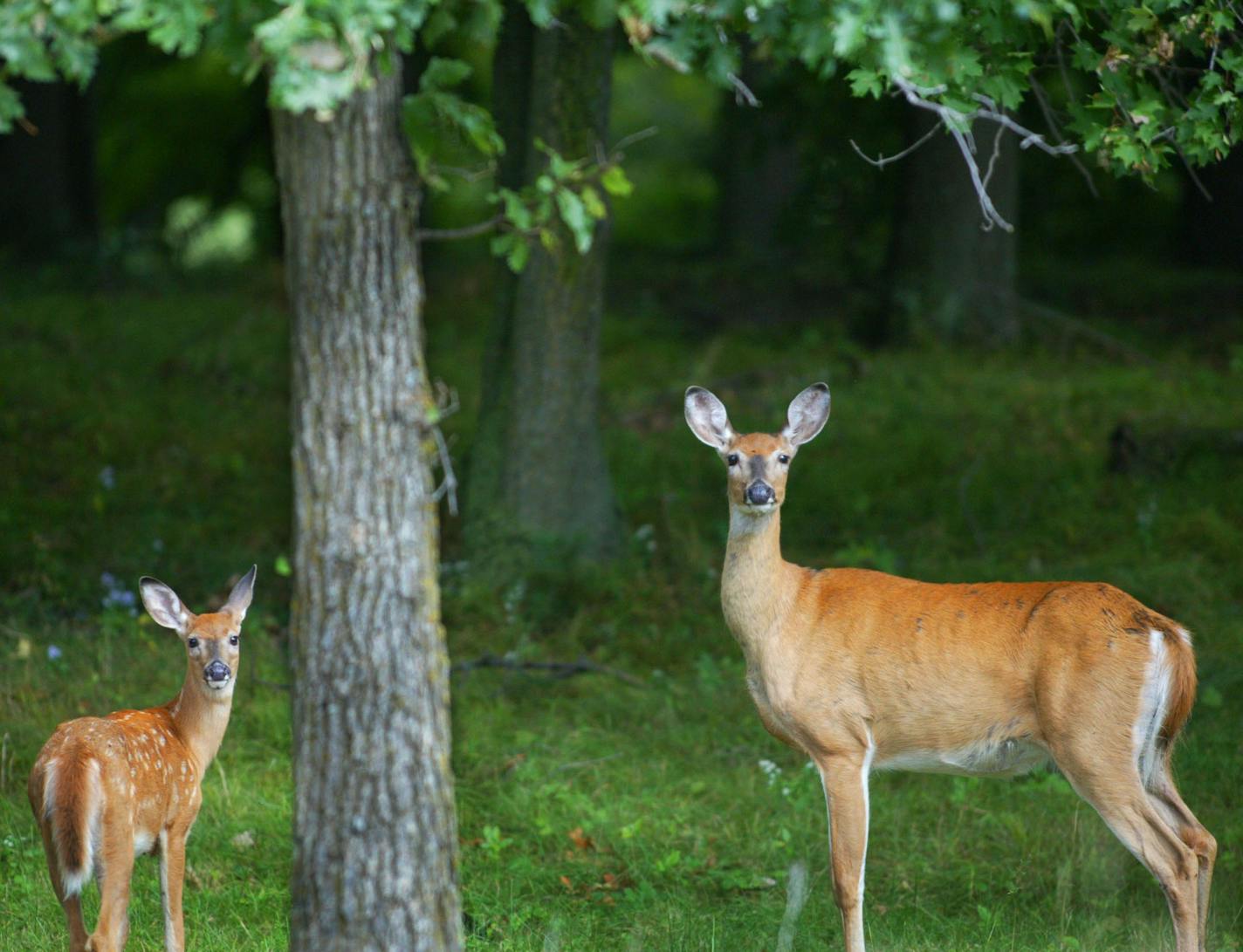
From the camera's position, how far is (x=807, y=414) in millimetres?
5773

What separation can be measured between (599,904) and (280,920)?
1097 millimetres

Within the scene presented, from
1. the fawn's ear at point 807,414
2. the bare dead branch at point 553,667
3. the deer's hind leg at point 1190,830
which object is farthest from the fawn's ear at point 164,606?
the deer's hind leg at point 1190,830

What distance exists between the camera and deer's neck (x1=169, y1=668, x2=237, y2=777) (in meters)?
5.28

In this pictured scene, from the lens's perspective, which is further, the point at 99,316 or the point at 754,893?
the point at 99,316

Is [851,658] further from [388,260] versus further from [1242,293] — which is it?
[1242,293]

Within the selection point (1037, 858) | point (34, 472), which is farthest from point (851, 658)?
point (34, 472)

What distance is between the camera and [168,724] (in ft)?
17.1

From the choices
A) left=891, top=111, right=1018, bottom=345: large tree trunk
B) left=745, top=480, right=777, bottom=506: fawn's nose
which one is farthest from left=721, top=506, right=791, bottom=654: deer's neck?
left=891, top=111, right=1018, bottom=345: large tree trunk

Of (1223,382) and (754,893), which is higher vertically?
(1223,382)

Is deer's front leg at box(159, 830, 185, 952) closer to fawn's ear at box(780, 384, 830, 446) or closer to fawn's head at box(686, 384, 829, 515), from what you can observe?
fawn's head at box(686, 384, 829, 515)

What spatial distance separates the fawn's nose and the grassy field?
1.39 metres

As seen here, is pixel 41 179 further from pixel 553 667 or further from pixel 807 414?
pixel 807 414

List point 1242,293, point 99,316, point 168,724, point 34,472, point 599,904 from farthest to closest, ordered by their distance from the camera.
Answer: point 1242,293 → point 99,316 → point 34,472 → point 599,904 → point 168,724

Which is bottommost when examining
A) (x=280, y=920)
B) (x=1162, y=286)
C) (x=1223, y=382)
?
(x=280, y=920)
